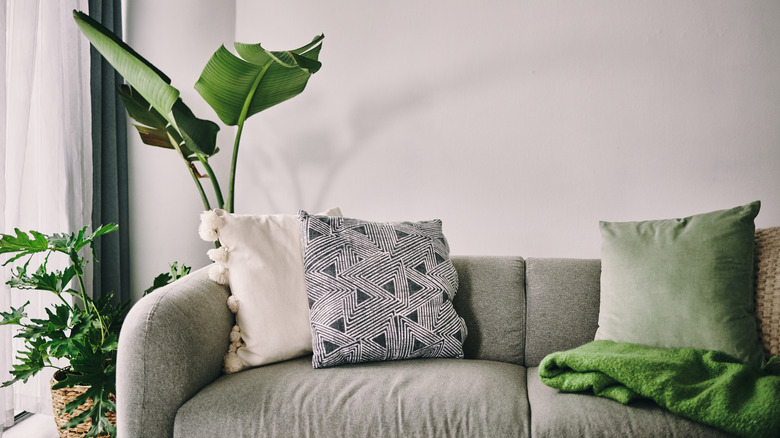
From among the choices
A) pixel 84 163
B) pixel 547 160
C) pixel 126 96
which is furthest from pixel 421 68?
pixel 84 163

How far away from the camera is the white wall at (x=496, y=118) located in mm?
2090

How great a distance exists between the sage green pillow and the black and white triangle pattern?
0.49m

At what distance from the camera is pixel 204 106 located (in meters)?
2.40

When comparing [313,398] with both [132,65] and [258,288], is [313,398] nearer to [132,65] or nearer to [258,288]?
[258,288]

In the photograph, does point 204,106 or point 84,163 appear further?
point 204,106

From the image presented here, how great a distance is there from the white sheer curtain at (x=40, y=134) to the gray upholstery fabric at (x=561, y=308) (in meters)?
1.71

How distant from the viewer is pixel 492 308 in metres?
1.63

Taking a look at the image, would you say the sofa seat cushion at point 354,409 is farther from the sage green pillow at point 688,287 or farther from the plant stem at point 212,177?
the plant stem at point 212,177

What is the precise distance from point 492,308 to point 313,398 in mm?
685

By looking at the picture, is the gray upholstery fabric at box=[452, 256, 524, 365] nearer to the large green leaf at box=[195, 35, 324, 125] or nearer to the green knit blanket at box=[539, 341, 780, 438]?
the green knit blanket at box=[539, 341, 780, 438]

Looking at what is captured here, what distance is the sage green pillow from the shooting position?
136cm

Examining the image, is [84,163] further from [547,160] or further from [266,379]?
[547,160]

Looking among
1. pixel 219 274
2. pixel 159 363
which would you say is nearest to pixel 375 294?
pixel 219 274

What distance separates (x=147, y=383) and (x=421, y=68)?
1794 mm
